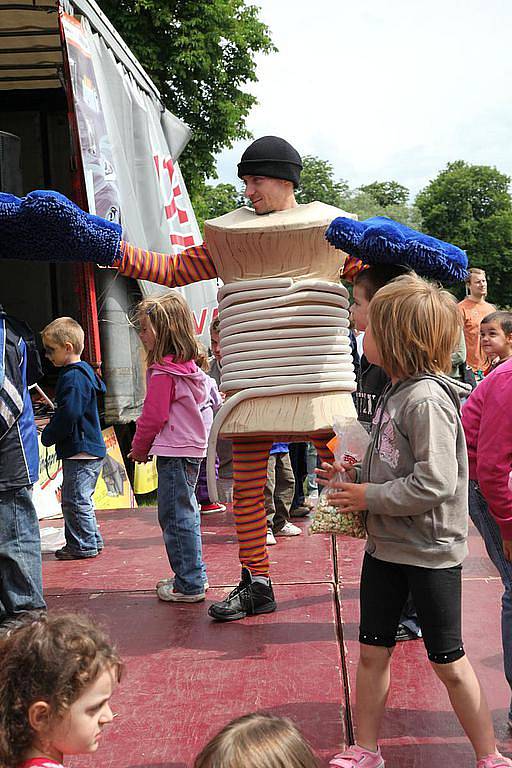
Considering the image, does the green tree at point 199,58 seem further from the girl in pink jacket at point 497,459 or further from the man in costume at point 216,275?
the girl in pink jacket at point 497,459

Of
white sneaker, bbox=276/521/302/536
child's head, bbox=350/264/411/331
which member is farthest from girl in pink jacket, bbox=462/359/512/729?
white sneaker, bbox=276/521/302/536

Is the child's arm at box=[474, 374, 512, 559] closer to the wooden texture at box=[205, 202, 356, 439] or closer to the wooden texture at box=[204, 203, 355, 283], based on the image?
the wooden texture at box=[205, 202, 356, 439]

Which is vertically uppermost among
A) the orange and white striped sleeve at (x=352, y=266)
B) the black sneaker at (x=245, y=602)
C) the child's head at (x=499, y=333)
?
the orange and white striped sleeve at (x=352, y=266)

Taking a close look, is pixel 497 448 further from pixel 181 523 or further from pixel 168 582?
pixel 168 582

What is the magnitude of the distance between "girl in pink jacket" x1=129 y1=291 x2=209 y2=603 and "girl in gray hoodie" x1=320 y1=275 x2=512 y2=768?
160 cm

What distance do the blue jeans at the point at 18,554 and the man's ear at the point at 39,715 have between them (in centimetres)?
193

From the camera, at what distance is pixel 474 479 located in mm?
2686

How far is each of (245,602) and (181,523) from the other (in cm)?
50

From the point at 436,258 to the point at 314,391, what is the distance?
70 centimetres

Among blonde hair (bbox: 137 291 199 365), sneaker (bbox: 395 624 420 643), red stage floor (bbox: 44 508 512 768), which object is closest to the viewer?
red stage floor (bbox: 44 508 512 768)

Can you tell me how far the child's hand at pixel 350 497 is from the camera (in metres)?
2.25

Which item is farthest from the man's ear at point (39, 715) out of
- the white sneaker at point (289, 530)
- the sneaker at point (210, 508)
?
the sneaker at point (210, 508)

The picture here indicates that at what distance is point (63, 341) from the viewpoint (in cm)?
492

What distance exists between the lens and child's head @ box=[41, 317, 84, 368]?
492 cm
